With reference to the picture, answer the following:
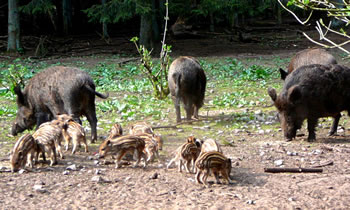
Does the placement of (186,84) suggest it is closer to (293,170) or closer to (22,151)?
(293,170)

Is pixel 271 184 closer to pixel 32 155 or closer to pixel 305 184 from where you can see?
pixel 305 184

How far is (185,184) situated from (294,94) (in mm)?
3500

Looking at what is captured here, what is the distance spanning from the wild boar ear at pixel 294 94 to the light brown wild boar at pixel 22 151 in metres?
4.35

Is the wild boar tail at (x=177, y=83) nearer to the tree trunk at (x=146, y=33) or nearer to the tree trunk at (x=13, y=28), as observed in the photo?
the tree trunk at (x=146, y=33)

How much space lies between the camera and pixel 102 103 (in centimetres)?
1199

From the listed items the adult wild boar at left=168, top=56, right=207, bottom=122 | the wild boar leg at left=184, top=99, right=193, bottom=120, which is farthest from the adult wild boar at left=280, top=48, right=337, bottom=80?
the wild boar leg at left=184, top=99, right=193, bottom=120

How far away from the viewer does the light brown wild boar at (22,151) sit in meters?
6.12

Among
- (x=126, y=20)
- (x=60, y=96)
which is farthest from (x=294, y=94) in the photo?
(x=126, y=20)

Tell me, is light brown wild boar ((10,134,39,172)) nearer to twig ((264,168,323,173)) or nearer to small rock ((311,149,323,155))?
twig ((264,168,323,173))

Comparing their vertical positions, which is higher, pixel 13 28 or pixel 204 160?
pixel 13 28

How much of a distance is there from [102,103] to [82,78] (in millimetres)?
3497

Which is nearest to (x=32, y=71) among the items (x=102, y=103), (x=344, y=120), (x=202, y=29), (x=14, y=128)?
(x=102, y=103)

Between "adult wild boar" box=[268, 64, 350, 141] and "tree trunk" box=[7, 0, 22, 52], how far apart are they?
16915mm

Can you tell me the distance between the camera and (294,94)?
8523 millimetres
